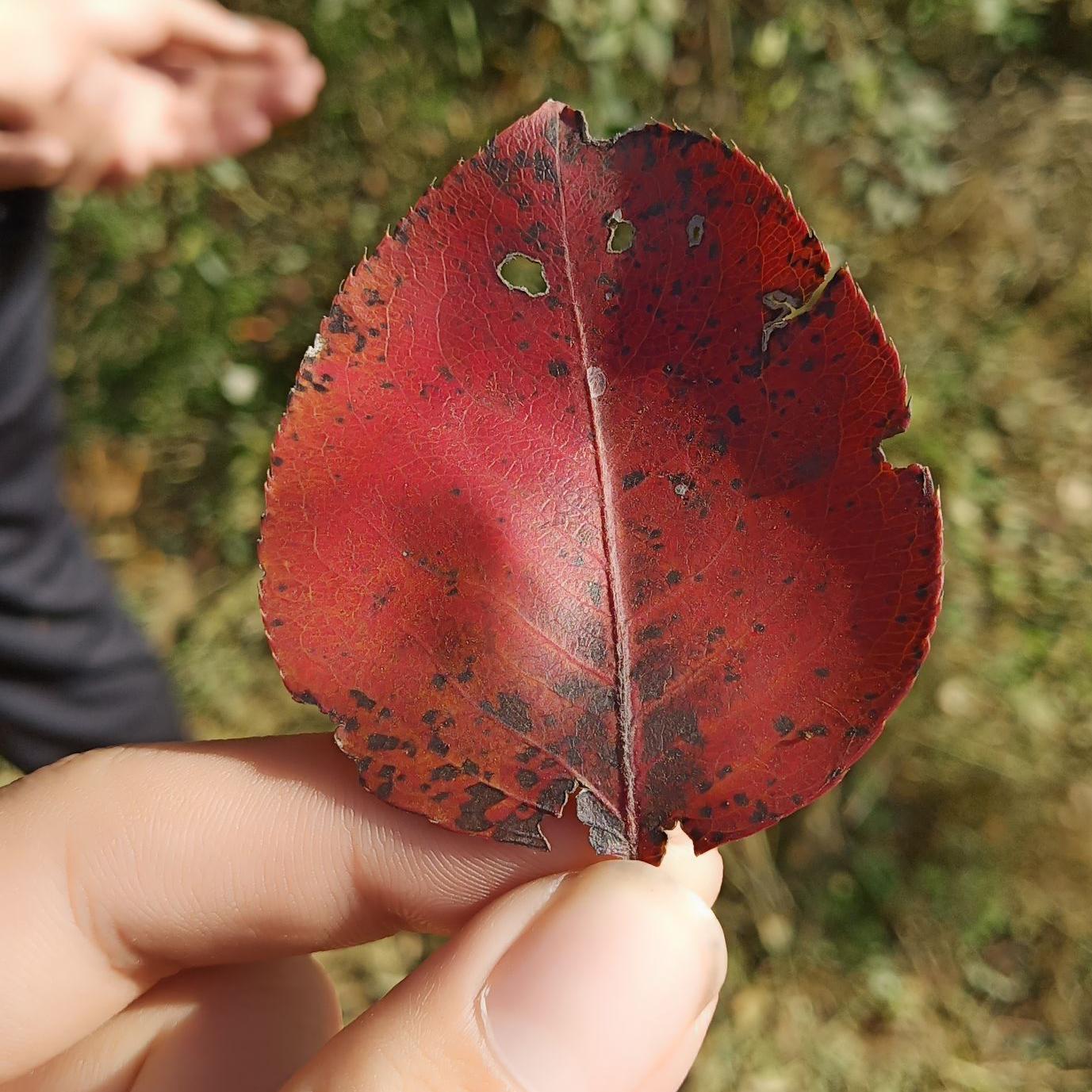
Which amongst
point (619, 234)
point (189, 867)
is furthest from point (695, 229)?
point (189, 867)

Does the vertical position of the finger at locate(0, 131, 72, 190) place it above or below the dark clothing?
above

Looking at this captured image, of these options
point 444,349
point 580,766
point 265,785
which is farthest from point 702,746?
point 265,785

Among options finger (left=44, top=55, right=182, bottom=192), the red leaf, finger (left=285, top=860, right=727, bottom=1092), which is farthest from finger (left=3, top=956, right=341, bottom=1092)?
finger (left=44, top=55, right=182, bottom=192)

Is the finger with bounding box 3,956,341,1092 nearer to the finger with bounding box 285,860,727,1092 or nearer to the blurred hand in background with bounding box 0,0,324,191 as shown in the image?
the finger with bounding box 285,860,727,1092

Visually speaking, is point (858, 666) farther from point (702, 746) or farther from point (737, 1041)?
point (737, 1041)

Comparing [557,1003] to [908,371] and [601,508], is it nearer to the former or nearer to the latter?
[601,508]
